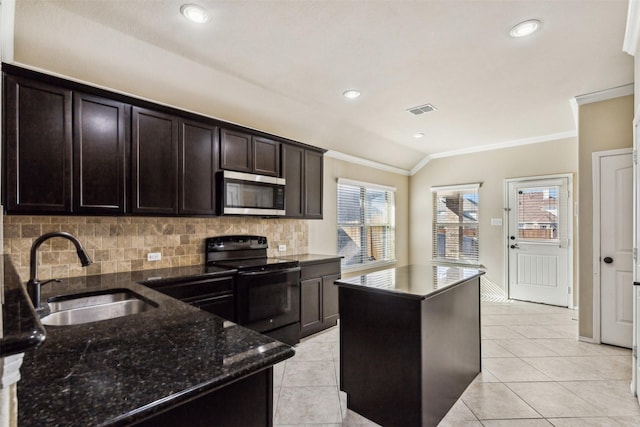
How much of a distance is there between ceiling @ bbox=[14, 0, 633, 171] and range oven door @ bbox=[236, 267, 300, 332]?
1836mm

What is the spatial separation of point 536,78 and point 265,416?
12.1ft

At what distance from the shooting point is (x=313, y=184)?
441 centimetres

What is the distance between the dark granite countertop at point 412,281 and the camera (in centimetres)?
205

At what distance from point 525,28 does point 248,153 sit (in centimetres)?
268

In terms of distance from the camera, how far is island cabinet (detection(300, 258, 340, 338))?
3.80m

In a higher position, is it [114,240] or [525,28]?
[525,28]

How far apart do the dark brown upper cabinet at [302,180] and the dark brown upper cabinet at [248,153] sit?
166mm

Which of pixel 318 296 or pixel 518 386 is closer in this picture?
pixel 518 386

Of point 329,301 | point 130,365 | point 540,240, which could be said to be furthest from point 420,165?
point 130,365

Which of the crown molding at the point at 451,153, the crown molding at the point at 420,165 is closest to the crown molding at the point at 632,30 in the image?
the crown molding at the point at 451,153

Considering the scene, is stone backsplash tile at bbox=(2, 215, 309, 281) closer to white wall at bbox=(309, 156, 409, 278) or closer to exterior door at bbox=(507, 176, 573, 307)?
white wall at bbox=(309, 156, 409, 278)

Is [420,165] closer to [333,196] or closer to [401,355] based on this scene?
[333,196]

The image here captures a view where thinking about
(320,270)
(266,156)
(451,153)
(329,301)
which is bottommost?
(329,301)

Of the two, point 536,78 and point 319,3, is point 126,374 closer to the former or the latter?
point 319,3
